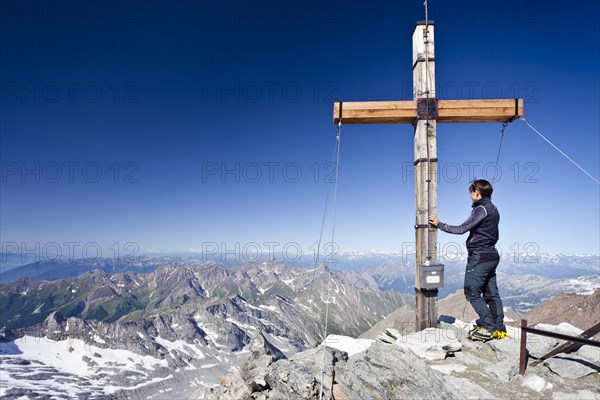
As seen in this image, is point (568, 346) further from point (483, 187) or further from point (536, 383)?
point (483, 187)

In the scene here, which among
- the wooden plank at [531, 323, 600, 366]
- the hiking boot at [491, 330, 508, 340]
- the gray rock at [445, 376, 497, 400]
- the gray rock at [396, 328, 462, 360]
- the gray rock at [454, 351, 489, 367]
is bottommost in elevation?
the gray rock at [445, 376, 497, 400]

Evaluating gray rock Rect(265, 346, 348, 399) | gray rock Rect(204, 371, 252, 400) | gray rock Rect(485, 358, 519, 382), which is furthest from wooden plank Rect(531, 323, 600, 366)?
gray rock Rect(204, 371, 252, 400)

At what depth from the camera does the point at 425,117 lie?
10.4 meters

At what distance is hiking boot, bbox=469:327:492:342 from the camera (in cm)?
900

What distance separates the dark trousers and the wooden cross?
121 cm

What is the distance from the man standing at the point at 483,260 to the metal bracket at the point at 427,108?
262cm

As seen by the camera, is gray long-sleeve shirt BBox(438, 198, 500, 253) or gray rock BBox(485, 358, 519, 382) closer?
gray rock BBox(485, 358, 519, 382)

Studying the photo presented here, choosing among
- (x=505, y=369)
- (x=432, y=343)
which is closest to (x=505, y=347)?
(x=505, y=369)

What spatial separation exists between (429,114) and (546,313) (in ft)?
109

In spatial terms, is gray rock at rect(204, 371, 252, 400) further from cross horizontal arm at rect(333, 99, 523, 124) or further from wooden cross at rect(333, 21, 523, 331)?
cross horizontal arm at rect(333, 99, 523, 124)

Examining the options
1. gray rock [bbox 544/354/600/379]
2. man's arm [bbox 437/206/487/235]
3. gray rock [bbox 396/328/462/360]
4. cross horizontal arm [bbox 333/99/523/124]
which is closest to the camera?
gray rock [bbox 544/354/600/379]

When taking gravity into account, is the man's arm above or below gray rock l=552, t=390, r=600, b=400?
above

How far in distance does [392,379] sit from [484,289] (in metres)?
4.24

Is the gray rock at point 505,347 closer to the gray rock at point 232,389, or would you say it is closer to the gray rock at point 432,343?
the gray rock at point 432,343
